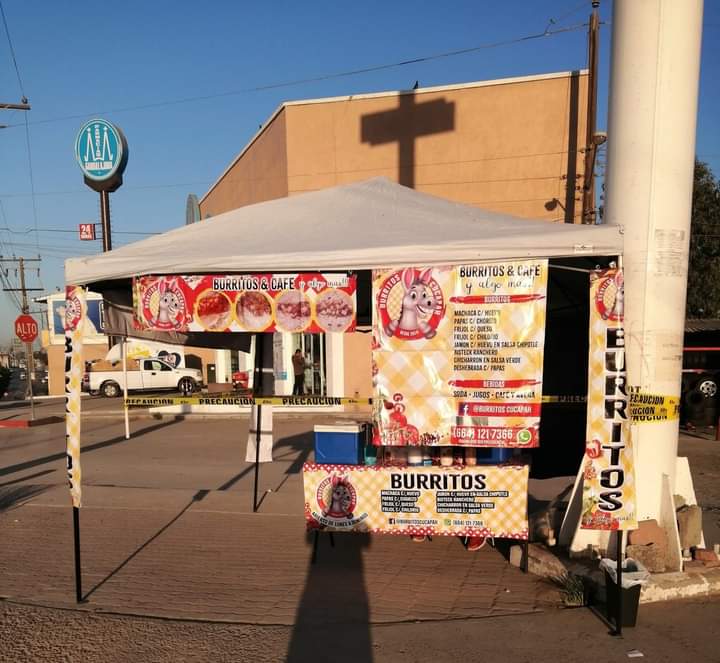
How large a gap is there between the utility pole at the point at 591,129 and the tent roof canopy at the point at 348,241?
10356mm

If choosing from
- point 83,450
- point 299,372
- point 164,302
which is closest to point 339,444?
point 164,302

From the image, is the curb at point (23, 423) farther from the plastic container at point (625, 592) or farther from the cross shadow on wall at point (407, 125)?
the plastic container at point (625, 592)

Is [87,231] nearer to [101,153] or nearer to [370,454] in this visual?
[101,153]

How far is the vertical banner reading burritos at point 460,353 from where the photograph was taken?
4.59 meters

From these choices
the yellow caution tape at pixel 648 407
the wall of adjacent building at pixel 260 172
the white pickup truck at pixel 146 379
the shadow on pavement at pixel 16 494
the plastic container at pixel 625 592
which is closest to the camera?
the plastic container at pixel 625 592

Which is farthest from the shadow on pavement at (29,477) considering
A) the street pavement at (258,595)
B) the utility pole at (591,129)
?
the utility pole at (591,129)

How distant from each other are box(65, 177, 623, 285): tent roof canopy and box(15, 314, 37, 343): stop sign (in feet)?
47.8

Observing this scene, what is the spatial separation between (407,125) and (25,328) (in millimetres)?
12693

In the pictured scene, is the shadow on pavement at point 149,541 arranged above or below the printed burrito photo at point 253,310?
below

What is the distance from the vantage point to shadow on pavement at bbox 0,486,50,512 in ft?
25.9

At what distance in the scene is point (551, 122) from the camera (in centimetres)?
1497

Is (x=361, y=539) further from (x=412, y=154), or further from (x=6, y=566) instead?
(x=412, y=154)

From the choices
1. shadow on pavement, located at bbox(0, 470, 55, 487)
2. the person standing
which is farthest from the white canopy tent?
the person standing

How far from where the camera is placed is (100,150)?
18.9 metres
